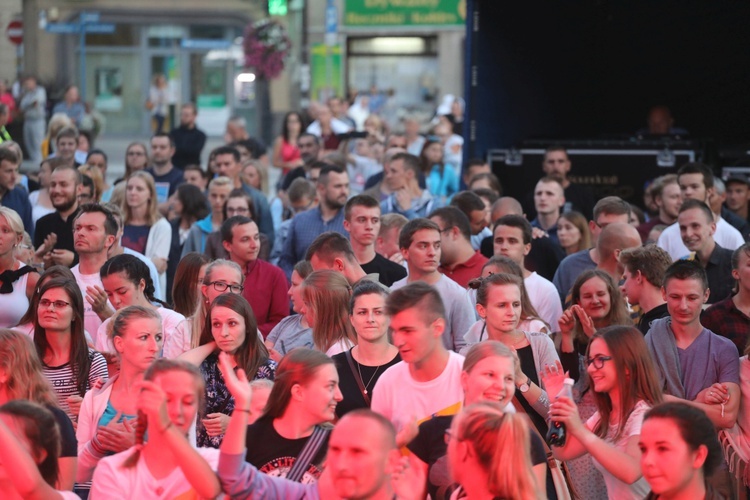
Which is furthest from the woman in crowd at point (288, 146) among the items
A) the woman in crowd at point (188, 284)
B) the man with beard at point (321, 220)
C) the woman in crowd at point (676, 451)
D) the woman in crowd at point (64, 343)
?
the woman in crowd at point (676, 451)

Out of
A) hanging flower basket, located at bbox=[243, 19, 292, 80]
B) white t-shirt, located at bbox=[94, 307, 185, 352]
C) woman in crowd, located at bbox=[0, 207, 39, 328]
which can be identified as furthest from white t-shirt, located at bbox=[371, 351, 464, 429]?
hanging flower basket, located at bbox=[243, 19, 292, 80]

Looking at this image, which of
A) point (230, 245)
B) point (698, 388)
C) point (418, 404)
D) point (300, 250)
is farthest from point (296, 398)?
point (300, 250)

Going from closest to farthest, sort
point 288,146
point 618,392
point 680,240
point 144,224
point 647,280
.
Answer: point 618,392 → point 647,280 → point 680,240 → point 144,224 → point 288,146

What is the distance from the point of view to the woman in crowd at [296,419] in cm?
519

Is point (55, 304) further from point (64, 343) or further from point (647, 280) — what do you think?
point (647, 280)

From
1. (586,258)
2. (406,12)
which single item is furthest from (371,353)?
(406,12)

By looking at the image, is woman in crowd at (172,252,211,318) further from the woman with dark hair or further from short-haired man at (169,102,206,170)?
short-haired man at (169,102,206,170)

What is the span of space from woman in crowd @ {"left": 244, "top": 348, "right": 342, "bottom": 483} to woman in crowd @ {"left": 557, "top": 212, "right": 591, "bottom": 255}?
5.39m

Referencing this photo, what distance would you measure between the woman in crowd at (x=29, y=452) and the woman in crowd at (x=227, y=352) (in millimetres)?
1484

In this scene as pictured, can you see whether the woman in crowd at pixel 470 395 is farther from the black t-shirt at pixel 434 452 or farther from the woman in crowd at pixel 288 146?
the woman in crowd at pixel 288 146

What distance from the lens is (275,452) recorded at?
5215 mm

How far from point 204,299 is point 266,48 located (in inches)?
978

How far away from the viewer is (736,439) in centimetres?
668

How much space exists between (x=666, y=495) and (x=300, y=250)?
21.4ft
